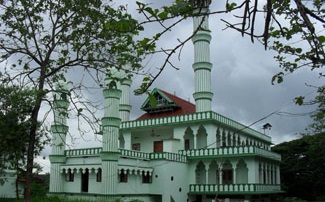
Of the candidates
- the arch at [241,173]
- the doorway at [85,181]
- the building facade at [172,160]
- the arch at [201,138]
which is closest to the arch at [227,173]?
the building facade at [172,160]

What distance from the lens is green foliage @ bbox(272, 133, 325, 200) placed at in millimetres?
36188

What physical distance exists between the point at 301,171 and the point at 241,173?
1123cm

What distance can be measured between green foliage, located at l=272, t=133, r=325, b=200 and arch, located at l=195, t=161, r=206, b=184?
34.3 ft

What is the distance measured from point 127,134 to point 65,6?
71.0 ft

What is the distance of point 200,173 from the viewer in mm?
30641

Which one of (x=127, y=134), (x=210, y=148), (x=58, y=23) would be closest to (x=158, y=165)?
(x=210, y=148)

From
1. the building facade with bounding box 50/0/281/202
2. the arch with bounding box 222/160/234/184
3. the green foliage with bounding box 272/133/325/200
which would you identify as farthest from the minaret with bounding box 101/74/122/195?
the green foliage with bounding box 272/133/325/200

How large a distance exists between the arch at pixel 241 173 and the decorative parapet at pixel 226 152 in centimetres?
175

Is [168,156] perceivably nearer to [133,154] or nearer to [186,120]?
[133,154]

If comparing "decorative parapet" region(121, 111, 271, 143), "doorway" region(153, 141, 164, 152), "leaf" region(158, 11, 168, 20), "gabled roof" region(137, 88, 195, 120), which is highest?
"gabled roof" region(137, 88, 195, 120)

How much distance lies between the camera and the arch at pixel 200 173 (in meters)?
30.2

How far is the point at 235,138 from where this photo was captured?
3347 centimetres

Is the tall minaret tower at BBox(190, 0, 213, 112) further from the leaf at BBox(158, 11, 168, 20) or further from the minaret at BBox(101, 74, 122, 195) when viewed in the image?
the leaf at BBox(158, 11, 168, 20)

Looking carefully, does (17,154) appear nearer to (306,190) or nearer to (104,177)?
(104,177)
